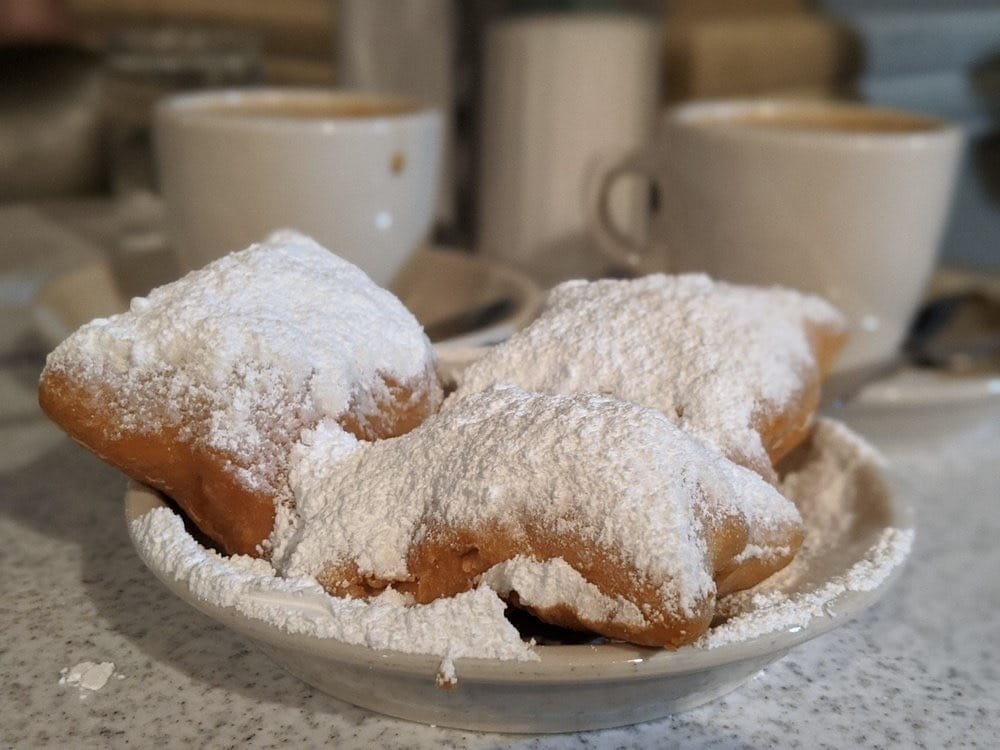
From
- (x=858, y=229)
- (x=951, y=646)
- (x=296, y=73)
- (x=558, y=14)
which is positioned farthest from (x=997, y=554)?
(x=296, y=73)

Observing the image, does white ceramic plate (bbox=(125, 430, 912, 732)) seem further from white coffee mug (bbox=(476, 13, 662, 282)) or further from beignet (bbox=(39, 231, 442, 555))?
white coffee mug (bbox=(476, 13, 662, 282))

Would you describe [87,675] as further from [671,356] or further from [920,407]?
[920,407]

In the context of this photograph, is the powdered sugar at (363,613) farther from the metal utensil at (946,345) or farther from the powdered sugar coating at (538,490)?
the metal utensil at (946,345)

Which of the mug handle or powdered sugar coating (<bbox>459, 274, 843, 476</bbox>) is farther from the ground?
powdered sugar coating (<bbox>459, 274, 843, 476</bbox>)

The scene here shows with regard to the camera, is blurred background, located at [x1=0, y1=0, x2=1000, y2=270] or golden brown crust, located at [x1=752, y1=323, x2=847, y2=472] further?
blurred background, located at [x1=0, y1=0, x2=1000, y2=270]

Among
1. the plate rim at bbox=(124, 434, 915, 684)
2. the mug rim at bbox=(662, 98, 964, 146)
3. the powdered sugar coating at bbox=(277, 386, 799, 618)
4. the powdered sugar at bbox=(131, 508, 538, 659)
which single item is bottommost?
the plate rim at bbox=(124, 434, 915, 684)

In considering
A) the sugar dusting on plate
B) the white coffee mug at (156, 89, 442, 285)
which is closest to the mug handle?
the white coffee mug at (156, 89, 442, 285)

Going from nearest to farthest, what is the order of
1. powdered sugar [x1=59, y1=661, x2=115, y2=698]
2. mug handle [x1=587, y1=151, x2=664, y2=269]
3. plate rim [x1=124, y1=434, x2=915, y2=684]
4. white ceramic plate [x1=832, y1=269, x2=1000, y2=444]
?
plate rim [x1=124, y1=434, x2=915, y2=684] → powdered sugar [x1=59, y1=661, x2=115, y2=698] → white ceramic plate [x1=832, y1=269, x2=1000, y2=444] → mug handle [x1=587, y1=151, x2=664, y2=269]

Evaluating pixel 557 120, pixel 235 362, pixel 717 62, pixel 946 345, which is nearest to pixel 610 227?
pixel 557 120
